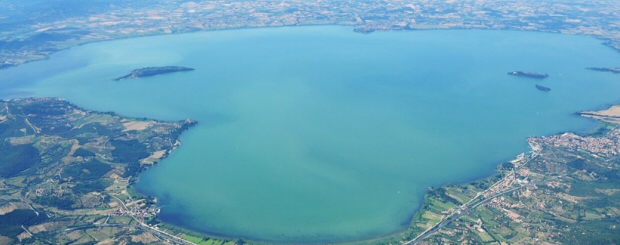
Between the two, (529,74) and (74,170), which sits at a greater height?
(74,170)

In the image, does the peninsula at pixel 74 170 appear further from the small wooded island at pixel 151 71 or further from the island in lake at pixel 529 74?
the island in lake at pixel 529 74

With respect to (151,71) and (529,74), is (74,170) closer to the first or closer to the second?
(151,71)

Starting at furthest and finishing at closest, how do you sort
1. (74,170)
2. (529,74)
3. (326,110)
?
(529,74)
(326,110)
(74,170)

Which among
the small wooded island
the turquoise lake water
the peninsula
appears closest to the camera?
the peninsula

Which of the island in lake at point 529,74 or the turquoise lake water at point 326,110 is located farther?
the island in lake at point 529,74

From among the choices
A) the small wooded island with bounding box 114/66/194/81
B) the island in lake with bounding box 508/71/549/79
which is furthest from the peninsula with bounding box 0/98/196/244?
the island in lake with bounding box 508/71/549/79

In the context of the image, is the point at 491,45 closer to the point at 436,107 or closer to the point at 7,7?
the point at 436,107

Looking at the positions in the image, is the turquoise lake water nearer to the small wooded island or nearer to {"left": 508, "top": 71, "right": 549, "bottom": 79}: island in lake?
{"left": 508, "top": 71, "right": 549, "bottom": 79}: island in lake

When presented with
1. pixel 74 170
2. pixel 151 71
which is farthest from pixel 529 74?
pixel 74 170

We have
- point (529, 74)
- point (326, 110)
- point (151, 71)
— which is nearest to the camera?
point (326, 110)

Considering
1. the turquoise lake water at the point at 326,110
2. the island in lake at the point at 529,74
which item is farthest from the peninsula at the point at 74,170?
the island in lake at the point at 529,74
